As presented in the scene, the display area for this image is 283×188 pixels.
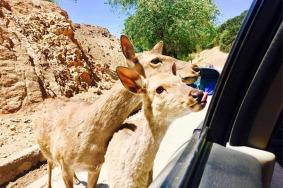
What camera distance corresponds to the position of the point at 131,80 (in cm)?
322

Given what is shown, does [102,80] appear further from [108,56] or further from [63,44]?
[108,56]

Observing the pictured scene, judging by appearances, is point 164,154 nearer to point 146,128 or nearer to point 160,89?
point 146,128

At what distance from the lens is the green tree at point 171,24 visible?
878 inches

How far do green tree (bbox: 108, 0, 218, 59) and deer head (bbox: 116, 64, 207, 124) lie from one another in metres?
18.7

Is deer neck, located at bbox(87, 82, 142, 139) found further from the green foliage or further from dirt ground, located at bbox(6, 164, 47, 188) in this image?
dirt ground, located at bbox(6, 164, 47, 188)

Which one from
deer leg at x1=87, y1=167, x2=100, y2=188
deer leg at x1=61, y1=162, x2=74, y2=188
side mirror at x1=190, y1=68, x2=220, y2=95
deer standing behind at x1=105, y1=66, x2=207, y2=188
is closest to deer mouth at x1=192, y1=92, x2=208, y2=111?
deer standing behind at x1=105, y1=66, x2=207, y2=188

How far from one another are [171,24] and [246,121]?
21.2 meters

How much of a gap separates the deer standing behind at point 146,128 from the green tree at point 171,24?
1873 centimetres

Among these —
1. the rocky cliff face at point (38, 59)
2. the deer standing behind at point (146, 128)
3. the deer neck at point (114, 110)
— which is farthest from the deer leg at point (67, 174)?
the rocky cliff face at point (38, 59)

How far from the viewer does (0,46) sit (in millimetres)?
12070

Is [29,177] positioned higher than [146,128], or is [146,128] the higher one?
[146,128]

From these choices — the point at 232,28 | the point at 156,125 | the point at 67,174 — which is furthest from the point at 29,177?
the point at 232,28

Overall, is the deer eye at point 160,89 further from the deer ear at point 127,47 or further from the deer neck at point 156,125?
the deer ear at point 127,47

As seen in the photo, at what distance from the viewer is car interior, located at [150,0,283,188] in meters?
1.51
